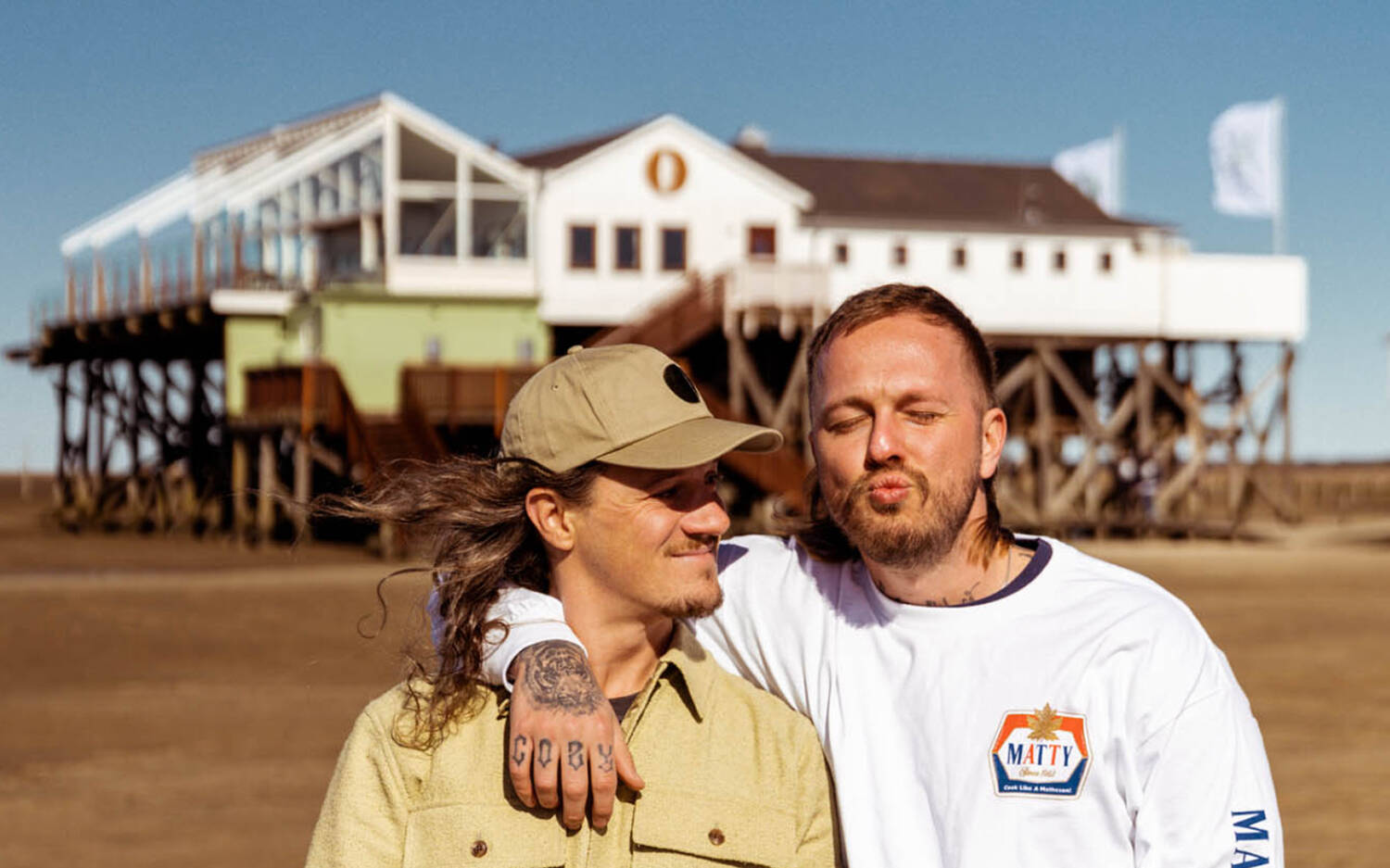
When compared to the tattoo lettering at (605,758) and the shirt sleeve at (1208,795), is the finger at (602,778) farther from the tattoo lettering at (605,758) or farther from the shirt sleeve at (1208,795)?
the shirt sleeve at (1208,795)

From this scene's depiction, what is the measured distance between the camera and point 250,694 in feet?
51.4

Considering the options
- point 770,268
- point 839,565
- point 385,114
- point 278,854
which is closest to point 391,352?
point 385,114

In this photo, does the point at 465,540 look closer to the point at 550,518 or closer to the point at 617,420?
the point at 550,518

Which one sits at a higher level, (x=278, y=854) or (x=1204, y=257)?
(x=1204, y=257)

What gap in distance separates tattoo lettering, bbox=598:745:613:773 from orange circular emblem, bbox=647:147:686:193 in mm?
35336

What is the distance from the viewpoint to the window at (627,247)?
38.1 metres

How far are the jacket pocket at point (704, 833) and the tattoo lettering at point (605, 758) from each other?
16 cm

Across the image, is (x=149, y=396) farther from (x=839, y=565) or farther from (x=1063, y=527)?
(x=839, y=565)

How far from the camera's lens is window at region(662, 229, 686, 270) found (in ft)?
126

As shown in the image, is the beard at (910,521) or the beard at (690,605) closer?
the beard at (690,605)

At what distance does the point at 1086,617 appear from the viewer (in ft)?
12.5

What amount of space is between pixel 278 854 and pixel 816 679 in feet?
21.4

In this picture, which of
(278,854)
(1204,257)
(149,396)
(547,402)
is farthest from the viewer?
(149,396)

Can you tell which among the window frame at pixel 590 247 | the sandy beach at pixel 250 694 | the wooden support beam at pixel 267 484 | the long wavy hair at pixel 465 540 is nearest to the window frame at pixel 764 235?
the window frame at pixel 590 247
